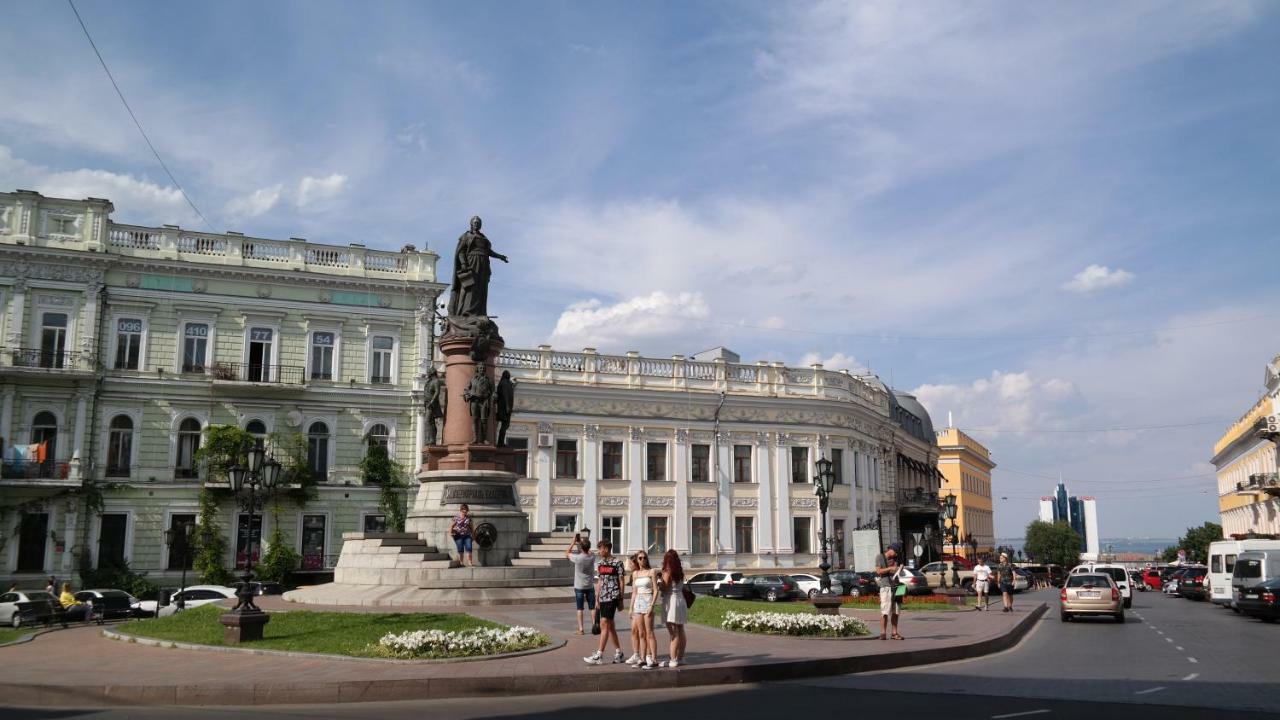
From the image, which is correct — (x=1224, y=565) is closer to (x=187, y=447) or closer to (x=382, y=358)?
(x=382, y=358)

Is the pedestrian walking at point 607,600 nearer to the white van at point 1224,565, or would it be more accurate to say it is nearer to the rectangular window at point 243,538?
the white van at point 1224,565

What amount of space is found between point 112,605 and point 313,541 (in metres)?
14.9

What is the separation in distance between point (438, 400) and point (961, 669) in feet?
51.8

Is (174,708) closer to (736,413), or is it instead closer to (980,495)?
(736,413)

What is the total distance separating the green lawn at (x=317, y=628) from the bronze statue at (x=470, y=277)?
9.93m

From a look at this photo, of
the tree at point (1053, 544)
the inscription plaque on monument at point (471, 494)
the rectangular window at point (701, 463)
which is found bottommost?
the tree at point (1053, 544)

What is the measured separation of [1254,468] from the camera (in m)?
78.8

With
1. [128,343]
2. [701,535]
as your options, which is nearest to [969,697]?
[701,535]

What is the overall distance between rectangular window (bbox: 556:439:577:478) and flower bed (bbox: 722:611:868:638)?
30.1m

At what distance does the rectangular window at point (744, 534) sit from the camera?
51.5 m

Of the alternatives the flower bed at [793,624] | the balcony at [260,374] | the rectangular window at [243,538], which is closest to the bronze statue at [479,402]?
the flower bed at [793,624]

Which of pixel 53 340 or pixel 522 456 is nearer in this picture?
pixel 53 340

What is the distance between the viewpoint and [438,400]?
27.1 metres

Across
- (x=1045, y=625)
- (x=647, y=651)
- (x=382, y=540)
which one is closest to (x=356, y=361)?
(x=382, y=540)
